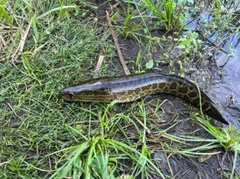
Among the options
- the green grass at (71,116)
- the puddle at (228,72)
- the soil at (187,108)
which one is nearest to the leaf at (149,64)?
the green grass at (71,116)

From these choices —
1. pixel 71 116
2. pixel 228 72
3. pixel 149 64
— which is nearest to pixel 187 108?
pixel 149 64

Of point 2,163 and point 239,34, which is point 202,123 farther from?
point 2,163

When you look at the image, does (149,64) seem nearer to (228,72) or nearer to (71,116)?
(228,72)

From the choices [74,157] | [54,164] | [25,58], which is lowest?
[54,164]

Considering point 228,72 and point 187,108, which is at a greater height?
point 228,72

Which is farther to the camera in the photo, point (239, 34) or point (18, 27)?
point (239, 34)

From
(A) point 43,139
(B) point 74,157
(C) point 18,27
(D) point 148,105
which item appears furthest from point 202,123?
(C) point 18,27

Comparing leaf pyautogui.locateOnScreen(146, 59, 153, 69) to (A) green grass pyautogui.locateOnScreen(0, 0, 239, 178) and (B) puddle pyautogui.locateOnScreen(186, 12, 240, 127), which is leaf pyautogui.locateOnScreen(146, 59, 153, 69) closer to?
(A) green grass pyautogui.locateOnScreen(0, 0, 239, 178)

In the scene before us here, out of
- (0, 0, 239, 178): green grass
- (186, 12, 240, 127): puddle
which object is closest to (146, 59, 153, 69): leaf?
(0, 0, 239, 178): green grass
